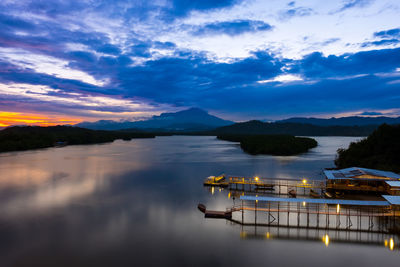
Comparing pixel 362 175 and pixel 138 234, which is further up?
pixel 362 175

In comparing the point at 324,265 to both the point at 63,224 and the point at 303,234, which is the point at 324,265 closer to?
the point at 303,234

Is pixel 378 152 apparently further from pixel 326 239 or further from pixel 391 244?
pixel 326 239

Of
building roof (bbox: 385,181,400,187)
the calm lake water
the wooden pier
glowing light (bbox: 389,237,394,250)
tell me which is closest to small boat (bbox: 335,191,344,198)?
the wooden pier

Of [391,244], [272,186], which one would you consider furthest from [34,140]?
[391,244]

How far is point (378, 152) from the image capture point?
24.2 metres

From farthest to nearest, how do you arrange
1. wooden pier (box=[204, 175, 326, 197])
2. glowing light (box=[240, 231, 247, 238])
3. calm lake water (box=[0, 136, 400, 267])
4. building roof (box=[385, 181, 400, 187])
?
wooden pier (box=[204, 175, 326, 197])
building roof (box=[385, 181, 400, 187])
glowing light (box=[240, 231, 247, 238])
calm lake water (box=[0, 136, 400, 267])

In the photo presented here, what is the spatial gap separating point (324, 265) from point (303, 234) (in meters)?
2.32

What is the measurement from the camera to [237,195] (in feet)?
63.7

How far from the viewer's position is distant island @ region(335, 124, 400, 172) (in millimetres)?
22422

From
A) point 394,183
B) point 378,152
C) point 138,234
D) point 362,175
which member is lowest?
point 138,234

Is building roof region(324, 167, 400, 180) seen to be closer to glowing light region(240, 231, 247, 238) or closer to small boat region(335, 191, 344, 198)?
small boat region(335, 191, 344, 198)

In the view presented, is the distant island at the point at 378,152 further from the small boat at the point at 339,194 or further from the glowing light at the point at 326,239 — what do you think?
the glowing light at the point at 326,239

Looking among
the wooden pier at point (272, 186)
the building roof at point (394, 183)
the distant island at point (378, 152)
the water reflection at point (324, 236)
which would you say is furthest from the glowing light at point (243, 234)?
the distant island at point (378, 152)

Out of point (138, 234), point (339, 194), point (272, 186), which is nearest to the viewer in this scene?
point (138, 234)
